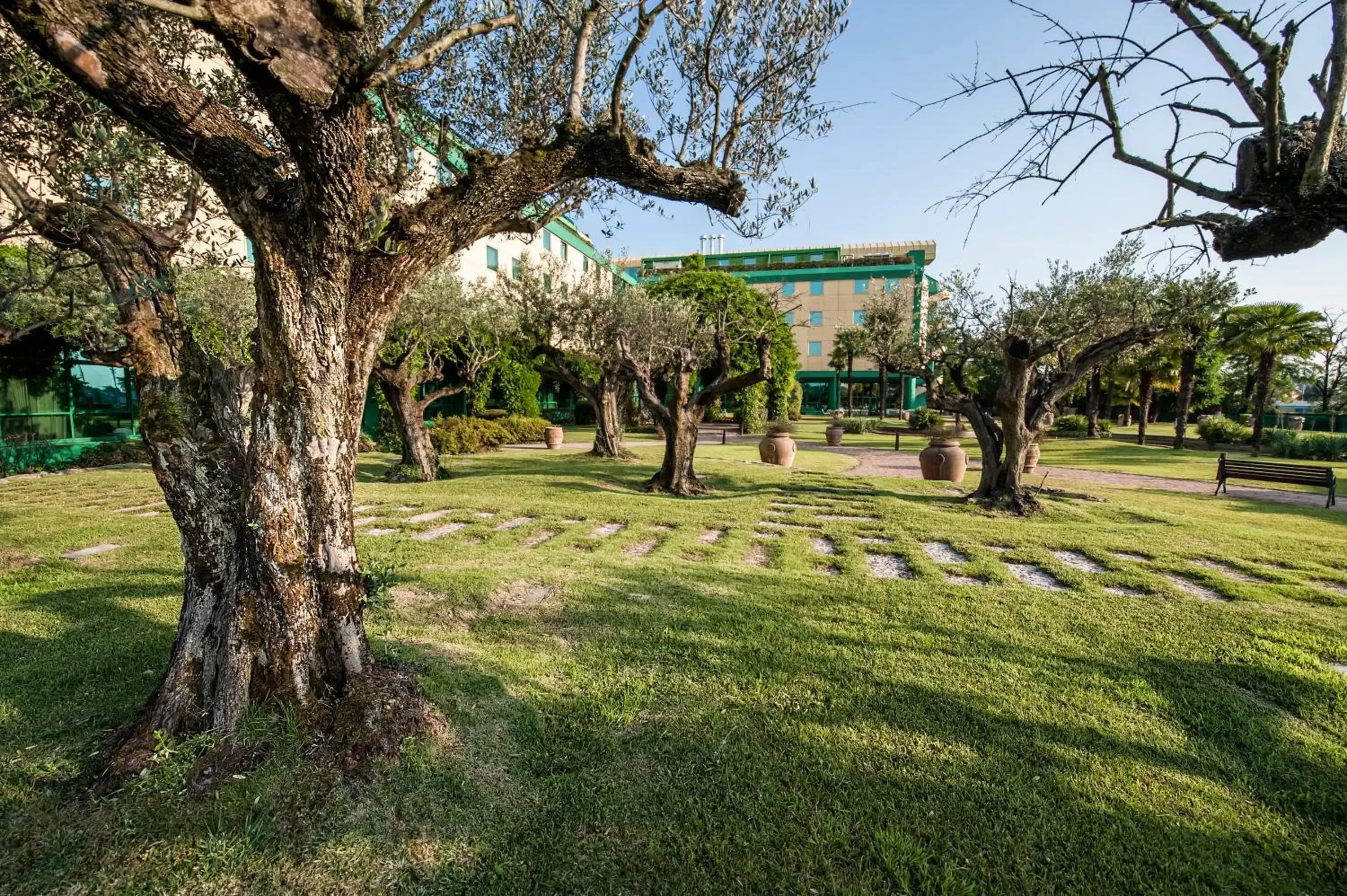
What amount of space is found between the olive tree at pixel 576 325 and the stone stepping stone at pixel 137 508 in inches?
365

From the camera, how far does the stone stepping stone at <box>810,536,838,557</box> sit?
7.50 meters

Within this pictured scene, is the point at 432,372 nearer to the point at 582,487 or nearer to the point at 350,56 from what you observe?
the point at 582,487

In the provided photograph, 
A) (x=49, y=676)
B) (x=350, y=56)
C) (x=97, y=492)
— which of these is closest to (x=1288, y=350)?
(x=350, y=56)

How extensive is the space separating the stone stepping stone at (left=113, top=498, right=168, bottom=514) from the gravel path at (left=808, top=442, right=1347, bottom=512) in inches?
549

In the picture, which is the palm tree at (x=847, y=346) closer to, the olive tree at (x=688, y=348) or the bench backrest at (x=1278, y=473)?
the olive tree at (x=688, y=348)

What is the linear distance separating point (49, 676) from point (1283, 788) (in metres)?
6.77

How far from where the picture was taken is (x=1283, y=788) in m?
2.93

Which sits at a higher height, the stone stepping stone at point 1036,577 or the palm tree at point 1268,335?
the palm tree at point 1268,335

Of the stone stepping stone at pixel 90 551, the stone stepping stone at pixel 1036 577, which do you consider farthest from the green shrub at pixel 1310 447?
the stone stepping stone at pixel 90 551

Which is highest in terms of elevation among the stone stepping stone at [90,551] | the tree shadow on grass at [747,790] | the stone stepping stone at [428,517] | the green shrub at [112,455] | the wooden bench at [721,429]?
the wooden bench at [721,429]

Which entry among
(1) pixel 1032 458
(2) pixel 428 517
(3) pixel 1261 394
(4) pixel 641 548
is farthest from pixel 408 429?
(3) pixel 1261 394

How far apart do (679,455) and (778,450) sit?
5416mm

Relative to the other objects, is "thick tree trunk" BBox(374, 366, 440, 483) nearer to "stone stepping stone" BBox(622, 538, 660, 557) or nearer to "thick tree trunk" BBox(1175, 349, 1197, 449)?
"stone stepping stone" BBox(622, 538, 660, 557)

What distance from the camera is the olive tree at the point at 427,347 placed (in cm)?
1240
